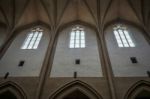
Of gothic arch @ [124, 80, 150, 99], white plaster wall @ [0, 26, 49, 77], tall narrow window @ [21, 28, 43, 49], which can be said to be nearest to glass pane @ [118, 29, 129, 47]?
gothic arch @ [124, 80, 150, 99]

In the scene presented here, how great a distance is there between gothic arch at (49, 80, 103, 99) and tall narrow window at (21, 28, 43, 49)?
4992 millimetres

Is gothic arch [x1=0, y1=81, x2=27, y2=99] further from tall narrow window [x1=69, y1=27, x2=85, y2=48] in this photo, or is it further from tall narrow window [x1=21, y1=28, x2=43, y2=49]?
tall narrow window [x1=69, y1=27, x2=85, y2=48]

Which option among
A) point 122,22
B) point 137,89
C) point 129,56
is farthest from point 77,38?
point 137,89

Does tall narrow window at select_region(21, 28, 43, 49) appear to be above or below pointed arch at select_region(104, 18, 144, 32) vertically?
below

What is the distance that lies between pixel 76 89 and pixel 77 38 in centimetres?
571

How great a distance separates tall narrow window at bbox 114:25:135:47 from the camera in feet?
47.9

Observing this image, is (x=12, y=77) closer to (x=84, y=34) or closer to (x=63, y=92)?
(x=63, y=92)

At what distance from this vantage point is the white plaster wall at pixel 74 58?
1191cm

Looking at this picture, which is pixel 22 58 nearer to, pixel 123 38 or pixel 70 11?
pixel 70 11

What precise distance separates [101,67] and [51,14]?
24.7ft

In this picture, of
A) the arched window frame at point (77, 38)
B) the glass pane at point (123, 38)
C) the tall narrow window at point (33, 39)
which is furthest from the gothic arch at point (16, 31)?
the glass pane at point (123, 38)

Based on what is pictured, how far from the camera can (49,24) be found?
56.3 ft

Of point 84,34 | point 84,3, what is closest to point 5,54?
point 84,34

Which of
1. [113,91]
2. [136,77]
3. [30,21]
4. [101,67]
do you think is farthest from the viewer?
[30,21]
